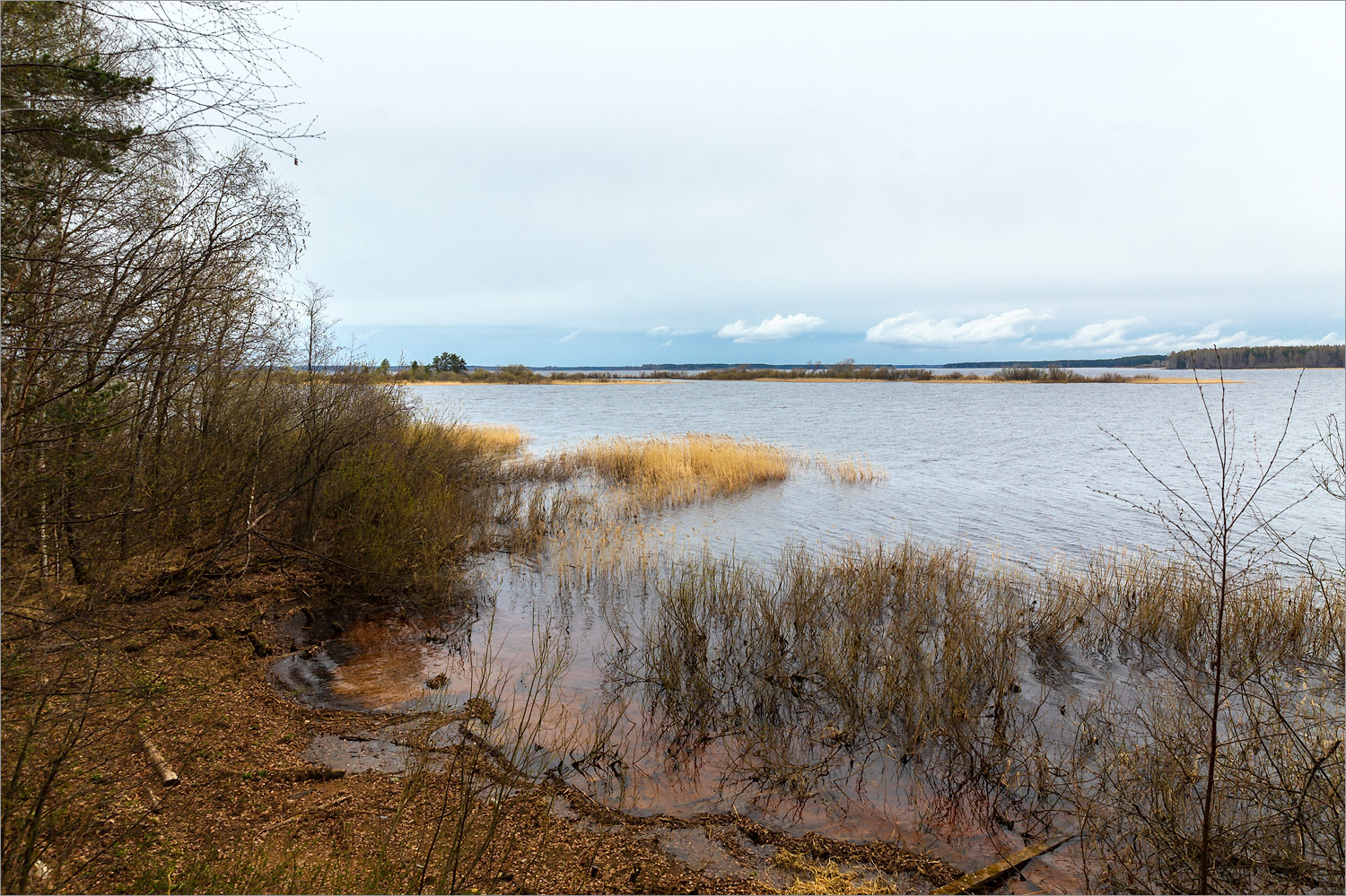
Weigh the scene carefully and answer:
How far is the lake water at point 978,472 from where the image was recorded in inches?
577

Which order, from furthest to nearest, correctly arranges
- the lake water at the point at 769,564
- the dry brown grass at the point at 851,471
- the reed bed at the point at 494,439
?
the reed bed at the point at 494,439, the dry brown grass at the point at 851,471, the lake water at the point at 769,564

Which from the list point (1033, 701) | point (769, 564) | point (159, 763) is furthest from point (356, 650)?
point (1033, 701)

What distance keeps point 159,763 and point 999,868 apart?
586 centimetres

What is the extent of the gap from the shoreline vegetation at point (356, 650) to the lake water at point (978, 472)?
2830 millimetres

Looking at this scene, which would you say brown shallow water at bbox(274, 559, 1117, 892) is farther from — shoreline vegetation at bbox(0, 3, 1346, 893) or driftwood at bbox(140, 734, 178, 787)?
driftwood at bbox(140, 734, 178, 787)

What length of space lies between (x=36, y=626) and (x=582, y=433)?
33.7 metres

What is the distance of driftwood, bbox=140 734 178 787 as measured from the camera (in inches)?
183

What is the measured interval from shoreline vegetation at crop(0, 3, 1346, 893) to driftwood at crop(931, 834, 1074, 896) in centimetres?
17

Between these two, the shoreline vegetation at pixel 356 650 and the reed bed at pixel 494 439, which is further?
the reed bed at pixel 494 439

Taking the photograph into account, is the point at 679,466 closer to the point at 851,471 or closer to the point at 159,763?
the point at 851,471

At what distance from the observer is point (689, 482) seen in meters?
19.5

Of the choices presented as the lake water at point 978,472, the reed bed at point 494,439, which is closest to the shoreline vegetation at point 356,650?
the lake water at point 978,472

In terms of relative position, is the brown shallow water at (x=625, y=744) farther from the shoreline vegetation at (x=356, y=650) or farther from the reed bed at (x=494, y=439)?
the reed bed at (x=494, y=439)

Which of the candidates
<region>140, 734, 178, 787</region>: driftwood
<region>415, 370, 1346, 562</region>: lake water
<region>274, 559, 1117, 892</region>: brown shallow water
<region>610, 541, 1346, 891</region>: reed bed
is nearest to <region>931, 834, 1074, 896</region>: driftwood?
<region>274, 559, 1117, 892</region>: brown shallow water
